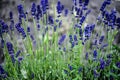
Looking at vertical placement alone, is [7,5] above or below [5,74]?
above

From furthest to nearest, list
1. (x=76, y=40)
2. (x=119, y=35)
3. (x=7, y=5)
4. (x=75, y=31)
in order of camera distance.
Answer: (x=7, y=5) < (x=119, y=35) < (x=75, y=31) < (x=76, y=40)

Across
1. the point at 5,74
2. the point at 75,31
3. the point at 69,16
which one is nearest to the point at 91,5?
the point at 69,16

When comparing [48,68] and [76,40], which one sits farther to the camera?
[48,68]

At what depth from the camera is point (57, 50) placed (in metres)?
3.15

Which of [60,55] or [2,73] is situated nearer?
[2,73]

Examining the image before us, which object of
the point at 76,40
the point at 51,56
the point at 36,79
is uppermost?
the point at 76,40

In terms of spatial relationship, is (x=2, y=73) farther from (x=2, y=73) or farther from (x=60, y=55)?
(x=60, y=55)

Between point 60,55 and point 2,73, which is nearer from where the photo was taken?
point 2,73

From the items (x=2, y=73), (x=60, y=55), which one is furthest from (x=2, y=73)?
(x=60, y=55)

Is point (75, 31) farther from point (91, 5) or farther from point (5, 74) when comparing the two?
point (91, 5)

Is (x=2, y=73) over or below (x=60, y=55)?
below

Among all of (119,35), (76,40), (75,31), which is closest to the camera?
(76,40)

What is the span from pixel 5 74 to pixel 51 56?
571 millimetres

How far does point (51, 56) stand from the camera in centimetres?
324
